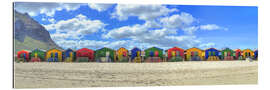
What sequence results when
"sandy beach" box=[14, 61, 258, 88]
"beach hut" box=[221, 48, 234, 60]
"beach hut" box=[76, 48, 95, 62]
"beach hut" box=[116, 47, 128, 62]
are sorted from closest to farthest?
"sandy beach" box=[14, 61, 258, 88] → "beach hut" box=[76, 48, 95, 62] → "beach hut" box=[116, 47, 128, 62] → "beach hut" box=[221, 48, 234, 60]

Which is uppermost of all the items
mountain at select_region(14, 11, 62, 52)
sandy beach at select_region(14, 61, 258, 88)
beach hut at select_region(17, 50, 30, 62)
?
mountain at select_region(14, 11, 62, 52)

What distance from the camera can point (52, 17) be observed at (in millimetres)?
8695

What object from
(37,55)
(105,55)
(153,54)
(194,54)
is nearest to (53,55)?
(37,55)

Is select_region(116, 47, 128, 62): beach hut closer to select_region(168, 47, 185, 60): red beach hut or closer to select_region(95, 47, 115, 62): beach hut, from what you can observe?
select_region(95, 47, 115, 62): beach hut

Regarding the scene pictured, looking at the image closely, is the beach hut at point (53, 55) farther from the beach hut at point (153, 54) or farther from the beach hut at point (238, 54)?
the beach hut at point (238, 54)

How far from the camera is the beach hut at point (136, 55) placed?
9.00 m

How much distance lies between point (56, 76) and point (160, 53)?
3.67 m

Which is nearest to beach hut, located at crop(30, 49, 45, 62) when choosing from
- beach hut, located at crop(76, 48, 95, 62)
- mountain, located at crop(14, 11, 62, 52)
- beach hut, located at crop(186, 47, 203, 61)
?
mountain, located at crop(14, 11, 62, 52)

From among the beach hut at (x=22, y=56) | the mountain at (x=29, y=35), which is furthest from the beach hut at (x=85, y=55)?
the beach hut at (x=22, y=56)

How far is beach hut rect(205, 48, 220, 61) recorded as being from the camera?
9.36m

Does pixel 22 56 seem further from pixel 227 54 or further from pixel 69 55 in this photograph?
pixel 227 54

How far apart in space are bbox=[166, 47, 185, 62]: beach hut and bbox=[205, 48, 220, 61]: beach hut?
0.90 m

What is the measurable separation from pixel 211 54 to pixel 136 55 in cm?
278

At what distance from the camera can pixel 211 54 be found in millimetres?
9430
